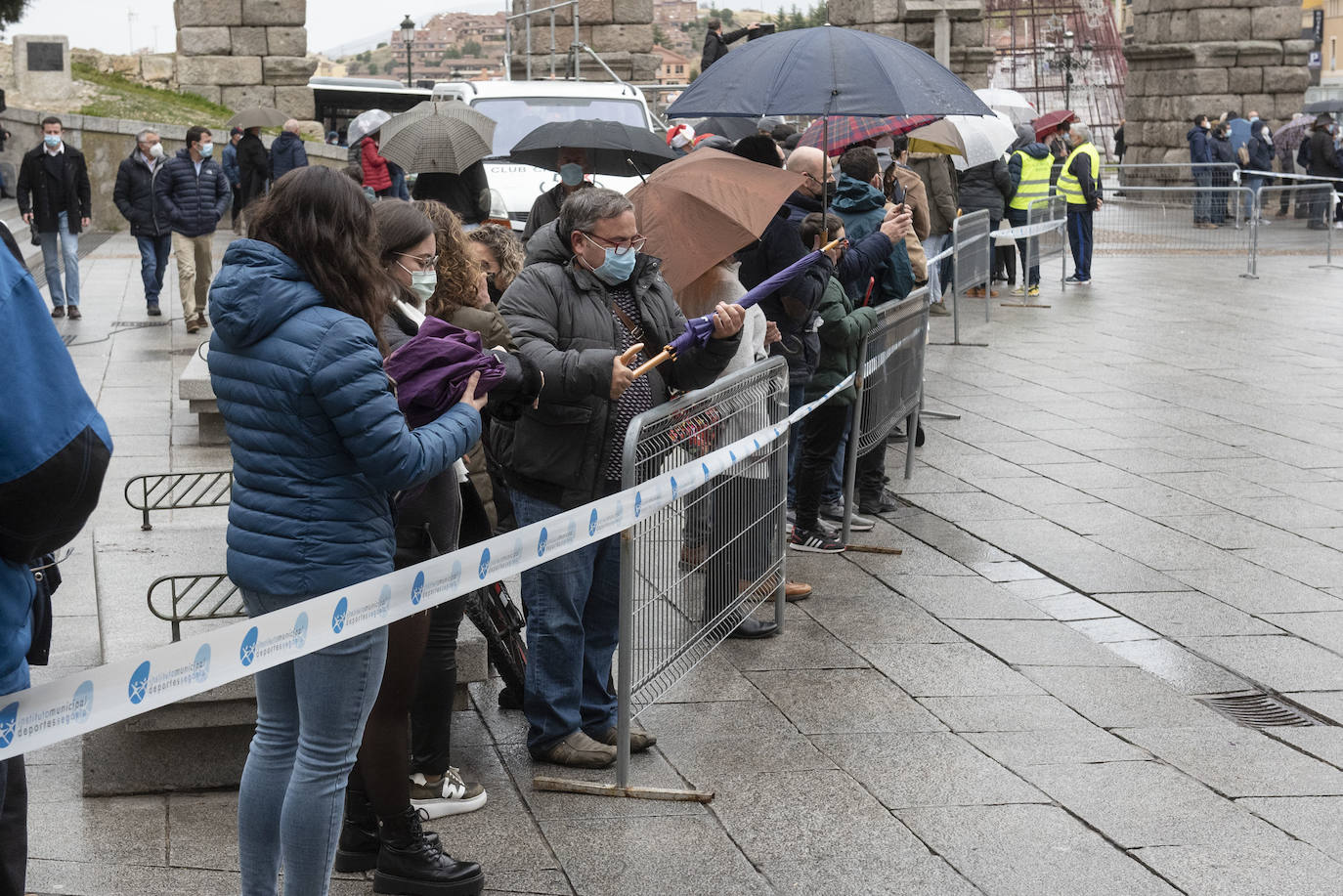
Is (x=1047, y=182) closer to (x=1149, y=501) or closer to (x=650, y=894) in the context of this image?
(x=1149, y=501)

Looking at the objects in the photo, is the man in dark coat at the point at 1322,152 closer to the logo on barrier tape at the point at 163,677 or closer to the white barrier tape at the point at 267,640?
the white barrier tape at the point at 267,640

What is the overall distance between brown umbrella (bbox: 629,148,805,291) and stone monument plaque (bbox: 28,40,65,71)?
73.7 ft

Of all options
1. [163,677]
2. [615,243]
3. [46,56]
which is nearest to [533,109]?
[615,243]

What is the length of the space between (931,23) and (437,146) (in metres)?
14.2

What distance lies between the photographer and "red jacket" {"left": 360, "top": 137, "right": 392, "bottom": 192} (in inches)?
619

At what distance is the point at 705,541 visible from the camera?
202 inches

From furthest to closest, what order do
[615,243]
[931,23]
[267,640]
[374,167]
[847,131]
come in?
[931,23] < [374,167] < [847,131] < [615,243] < [267,640]

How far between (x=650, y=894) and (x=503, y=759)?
100cm

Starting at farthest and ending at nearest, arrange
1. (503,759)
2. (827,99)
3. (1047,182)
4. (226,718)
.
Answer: (1047,182), (827,99), (503,759), (226,718)

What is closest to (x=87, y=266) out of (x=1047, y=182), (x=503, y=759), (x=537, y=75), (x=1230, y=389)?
(x=537, y=75)

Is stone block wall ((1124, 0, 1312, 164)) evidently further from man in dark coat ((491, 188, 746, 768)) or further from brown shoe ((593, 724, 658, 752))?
brown shoe ((593, 724, 658, 752))

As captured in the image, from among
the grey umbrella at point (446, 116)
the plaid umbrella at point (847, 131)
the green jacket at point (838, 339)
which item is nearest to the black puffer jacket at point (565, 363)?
the green jacket at point (838, 339)

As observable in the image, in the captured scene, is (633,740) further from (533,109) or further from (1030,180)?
(1030,180)

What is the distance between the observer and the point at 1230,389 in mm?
Answer: 11281
